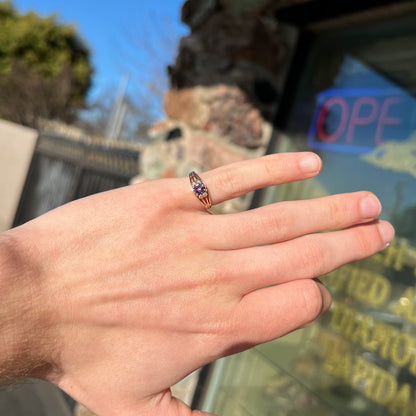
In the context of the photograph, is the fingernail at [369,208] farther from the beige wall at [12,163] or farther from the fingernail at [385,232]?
the beige wall at [12,163]

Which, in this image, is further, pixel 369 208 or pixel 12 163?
pixel 12 163

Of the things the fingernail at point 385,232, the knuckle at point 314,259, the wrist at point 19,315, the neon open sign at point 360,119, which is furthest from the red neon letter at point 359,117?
the wrist at point 19,315

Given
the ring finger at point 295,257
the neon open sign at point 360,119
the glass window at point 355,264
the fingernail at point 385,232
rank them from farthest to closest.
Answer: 1. the neon open sign at point 360,119
2. the glass window at point 355,264
3. the fingernail at point 385,232
4. the ring finger at point 295,257

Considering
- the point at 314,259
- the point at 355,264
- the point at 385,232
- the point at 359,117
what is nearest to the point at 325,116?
the point at 359,117

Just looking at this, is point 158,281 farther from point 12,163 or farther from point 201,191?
point 12,163

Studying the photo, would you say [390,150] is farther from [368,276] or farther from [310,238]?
[310,238]
